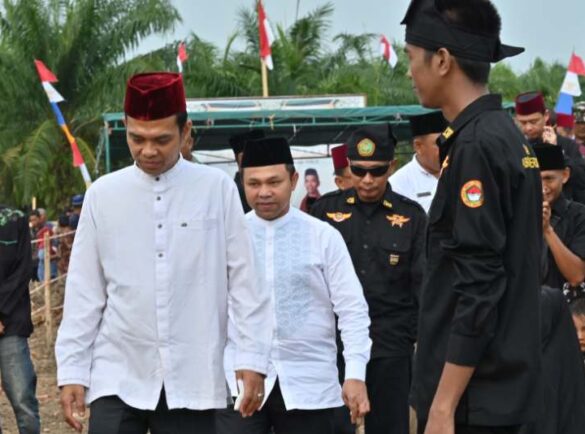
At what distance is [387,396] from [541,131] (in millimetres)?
2264

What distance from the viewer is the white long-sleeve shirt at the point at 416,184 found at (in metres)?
8.42

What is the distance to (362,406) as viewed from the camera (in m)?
5.79

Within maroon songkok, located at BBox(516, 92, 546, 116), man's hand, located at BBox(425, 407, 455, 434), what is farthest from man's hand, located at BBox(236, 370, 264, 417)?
maroon songkok, located at BBox(516, 92, 546, 116)

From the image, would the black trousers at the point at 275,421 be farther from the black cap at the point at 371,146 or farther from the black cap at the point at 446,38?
the black cap at the point at 446,38

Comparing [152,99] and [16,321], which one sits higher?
→ [152,99]

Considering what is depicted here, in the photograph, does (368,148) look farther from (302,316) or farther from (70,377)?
(70,377)

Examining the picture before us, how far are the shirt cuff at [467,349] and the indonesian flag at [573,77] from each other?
9.63 metres

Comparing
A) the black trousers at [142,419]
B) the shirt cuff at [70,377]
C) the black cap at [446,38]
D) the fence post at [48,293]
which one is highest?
the black cap at [446,38]

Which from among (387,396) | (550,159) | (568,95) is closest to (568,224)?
(550,159)

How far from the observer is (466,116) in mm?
3492

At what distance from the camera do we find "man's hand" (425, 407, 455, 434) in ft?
11.1

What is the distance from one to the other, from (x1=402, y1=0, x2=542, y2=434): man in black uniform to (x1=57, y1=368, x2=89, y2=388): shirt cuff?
4.97 feet

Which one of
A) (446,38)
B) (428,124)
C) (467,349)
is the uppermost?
(446,38)

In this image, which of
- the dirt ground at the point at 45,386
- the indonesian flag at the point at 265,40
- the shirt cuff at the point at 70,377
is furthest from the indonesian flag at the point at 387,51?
the shirt cuff at the point at 70,377
